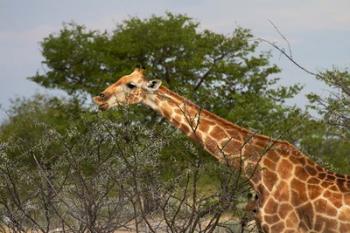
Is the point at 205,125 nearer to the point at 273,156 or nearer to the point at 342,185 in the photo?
the point at 273,156

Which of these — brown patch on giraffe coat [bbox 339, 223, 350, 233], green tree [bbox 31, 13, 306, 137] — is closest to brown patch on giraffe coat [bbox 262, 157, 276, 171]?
brown patch on giraffe coat [bbox 339, 223, 350, 233]

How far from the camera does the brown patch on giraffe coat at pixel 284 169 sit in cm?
820

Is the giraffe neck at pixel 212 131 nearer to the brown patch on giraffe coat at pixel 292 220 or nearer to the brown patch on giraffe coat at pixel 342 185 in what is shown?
the brown patch on giraffe coat at pixel 292 220

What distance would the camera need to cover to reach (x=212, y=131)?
8711 mm

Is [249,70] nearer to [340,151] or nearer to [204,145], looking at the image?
[340,151]

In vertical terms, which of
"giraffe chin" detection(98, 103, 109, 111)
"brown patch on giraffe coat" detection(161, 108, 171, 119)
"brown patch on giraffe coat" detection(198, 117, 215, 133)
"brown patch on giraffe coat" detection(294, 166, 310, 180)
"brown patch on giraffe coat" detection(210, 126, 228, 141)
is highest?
"giraffe chin" detection(98, 103, 109, 111)

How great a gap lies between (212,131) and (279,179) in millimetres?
899

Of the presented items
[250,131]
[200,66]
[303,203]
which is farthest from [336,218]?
[200,66]

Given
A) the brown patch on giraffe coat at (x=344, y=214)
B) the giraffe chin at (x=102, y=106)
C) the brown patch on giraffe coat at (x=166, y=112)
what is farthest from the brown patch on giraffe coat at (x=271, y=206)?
the giraffe chin at (x=102, y=106)

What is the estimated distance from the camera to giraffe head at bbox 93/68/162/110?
910 centimetres

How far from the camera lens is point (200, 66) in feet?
99.5

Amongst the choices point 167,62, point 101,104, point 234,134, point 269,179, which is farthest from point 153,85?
point 167,62

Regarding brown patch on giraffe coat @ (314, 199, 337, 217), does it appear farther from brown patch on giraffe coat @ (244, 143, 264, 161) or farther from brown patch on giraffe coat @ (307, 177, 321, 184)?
brown patch on giraffe coat @ (244, 143, 264, 161)

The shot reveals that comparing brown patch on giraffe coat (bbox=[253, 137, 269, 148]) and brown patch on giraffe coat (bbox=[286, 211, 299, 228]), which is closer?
brown patch on giraffe coat (bbox=[286, 211, 299, 228])
